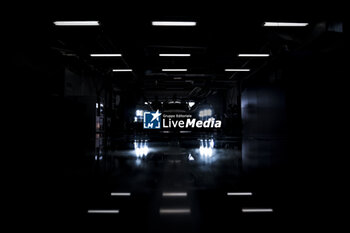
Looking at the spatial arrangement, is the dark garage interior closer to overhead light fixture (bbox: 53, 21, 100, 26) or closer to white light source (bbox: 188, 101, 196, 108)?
Result: overhead light fixture (bbox: 53, 21, 100, 26)

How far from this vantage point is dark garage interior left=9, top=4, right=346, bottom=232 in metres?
1.98

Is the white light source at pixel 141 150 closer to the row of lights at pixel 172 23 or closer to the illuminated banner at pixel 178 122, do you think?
the illuminated banner at pixel 178 122

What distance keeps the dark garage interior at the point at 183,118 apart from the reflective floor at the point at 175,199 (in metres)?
Answer: 0.02

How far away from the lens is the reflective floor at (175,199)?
1.75 metres

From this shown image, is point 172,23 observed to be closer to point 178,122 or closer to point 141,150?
point 178,122

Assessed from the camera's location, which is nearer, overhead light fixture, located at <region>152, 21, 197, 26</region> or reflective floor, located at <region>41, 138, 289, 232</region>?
reflective floor, located at <region>41, 138, 289, 232</region>

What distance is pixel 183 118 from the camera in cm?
765

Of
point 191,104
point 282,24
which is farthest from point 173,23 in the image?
point 191,104

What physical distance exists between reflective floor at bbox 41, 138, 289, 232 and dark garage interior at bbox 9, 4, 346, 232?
15mm

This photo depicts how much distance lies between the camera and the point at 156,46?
6.57 metres

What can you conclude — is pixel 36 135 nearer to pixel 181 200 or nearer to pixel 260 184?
pixel 181 200

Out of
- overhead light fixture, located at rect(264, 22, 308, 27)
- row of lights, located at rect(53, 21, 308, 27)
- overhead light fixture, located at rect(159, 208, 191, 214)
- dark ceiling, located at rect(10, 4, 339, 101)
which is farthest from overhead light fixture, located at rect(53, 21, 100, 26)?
overhead light fixture, located at rect(159, 208, 191, 214)

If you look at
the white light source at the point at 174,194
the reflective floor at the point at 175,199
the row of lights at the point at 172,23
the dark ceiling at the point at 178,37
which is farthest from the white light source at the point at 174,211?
the row of lights at the point at 172,23

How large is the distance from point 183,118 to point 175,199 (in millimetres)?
5465
